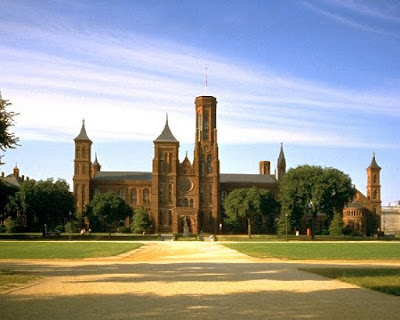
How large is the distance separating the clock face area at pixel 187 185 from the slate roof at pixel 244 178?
40.3ft

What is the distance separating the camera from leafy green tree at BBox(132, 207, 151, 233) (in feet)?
327

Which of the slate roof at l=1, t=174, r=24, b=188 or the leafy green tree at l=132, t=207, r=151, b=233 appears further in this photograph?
the slate roof at l=1, t=174, r=24, b=188

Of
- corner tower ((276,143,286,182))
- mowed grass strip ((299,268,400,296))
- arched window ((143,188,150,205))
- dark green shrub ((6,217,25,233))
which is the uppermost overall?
corner tower ((276,143,286,182))

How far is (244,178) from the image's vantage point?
122938mm

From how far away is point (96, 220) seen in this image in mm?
96250

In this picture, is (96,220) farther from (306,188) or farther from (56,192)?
(306,188)

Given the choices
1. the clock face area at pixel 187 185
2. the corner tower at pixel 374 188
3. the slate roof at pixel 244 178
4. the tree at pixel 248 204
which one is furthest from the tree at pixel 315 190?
the corner tower at pixel 374 188

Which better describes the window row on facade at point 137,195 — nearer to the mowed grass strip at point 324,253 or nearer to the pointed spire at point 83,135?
the pointed spire at point 83,135

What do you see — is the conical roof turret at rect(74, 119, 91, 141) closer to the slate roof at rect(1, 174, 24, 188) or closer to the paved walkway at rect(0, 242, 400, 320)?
the slate roof at rect(1, 174, 24, 188)

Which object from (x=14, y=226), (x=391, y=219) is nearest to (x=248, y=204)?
(x=14, y=226)

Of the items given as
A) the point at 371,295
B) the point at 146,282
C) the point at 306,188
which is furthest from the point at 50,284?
the point at 306,188

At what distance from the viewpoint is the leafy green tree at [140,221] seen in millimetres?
99750

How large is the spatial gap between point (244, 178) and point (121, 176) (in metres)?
27.6

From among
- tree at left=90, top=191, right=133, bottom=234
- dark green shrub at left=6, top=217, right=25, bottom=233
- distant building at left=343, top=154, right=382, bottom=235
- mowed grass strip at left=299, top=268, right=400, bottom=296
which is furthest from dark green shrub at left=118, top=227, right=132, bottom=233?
mowed grass strip at left=299, top=268, right=400, bottom=296
